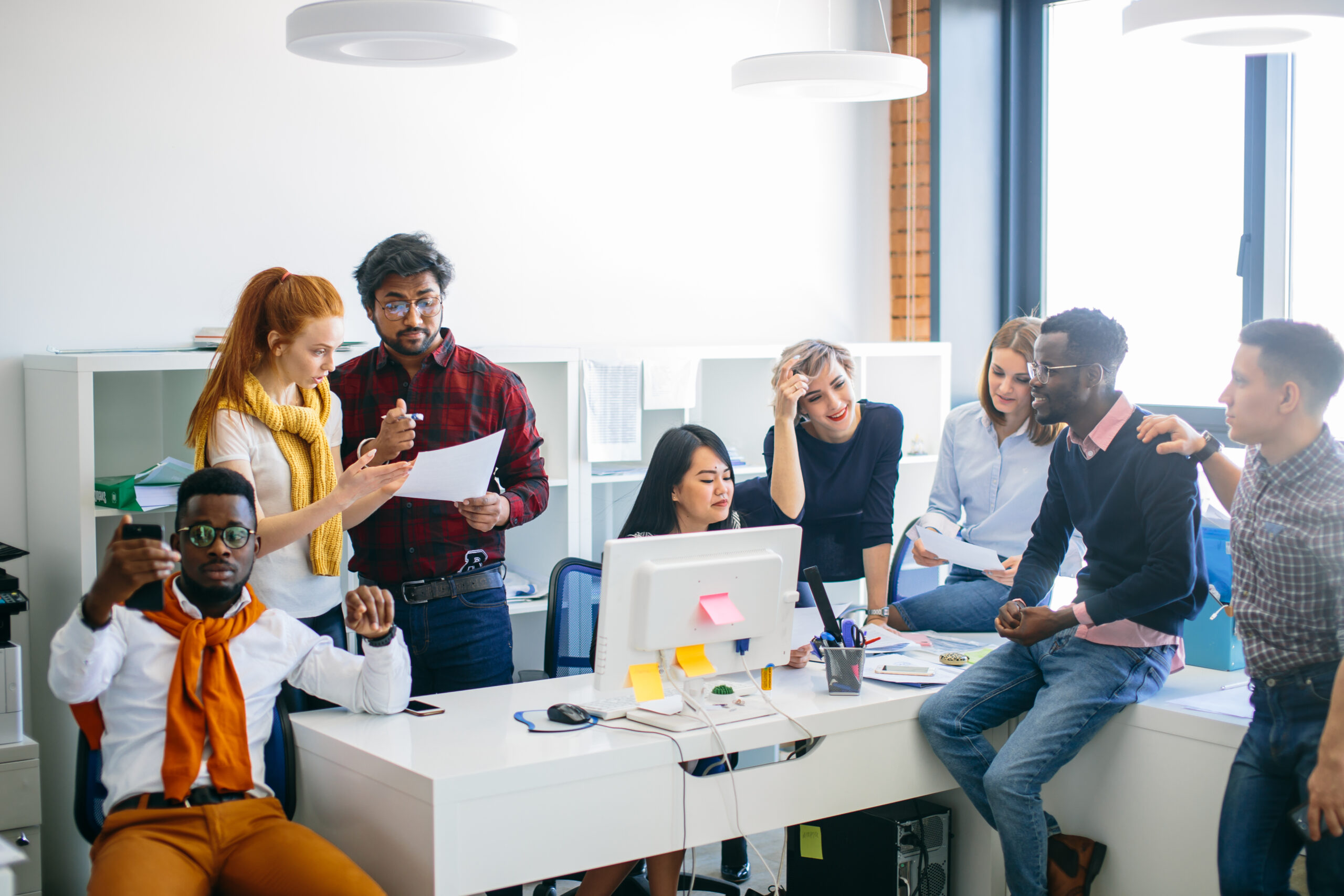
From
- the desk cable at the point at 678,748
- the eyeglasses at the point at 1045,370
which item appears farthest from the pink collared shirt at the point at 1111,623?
the desk cable at the point at 678,748

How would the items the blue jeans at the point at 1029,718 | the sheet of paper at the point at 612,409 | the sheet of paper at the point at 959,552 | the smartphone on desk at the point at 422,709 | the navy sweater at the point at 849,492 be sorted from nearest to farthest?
1. the smartphone on desk at the point at 422,709
2. the blue jeans at the point at 1029,718
3. the sheet of paper at the point at 959,552
4. the navy sweater at the point at 849,492
5. the sheet of paper at the point at 612,409

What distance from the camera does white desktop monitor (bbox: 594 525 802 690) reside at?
2.35 metres

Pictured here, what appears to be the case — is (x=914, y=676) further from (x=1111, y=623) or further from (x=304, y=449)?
(x=304, y=449)

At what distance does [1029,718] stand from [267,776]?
1655mm

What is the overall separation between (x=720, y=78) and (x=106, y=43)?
87.4 inches

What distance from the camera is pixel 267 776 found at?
96.1 inches

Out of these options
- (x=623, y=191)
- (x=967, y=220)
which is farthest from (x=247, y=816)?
(x=967, y=220)

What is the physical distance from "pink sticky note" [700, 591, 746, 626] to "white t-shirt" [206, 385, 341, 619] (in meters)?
0.93

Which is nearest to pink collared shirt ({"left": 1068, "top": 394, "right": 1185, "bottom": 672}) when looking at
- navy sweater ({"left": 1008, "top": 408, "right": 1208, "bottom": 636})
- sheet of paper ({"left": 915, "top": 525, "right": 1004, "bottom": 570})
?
navy sweater ({"left": 1008, "top": 408, "right": 1208, "bottom": 636})

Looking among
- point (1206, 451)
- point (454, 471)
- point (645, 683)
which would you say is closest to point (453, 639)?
point (454, 471)

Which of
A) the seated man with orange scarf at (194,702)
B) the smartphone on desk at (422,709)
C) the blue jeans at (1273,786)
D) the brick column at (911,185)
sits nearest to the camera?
the seated man with orange scarf at (194,702)

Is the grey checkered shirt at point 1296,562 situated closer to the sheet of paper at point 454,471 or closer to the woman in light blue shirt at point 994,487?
the woman in light blue shirt at point 994,487

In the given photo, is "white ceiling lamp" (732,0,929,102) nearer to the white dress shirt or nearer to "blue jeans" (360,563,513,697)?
"blue jeans" (360,563,513,697)

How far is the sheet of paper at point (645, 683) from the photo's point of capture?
2.39 m
